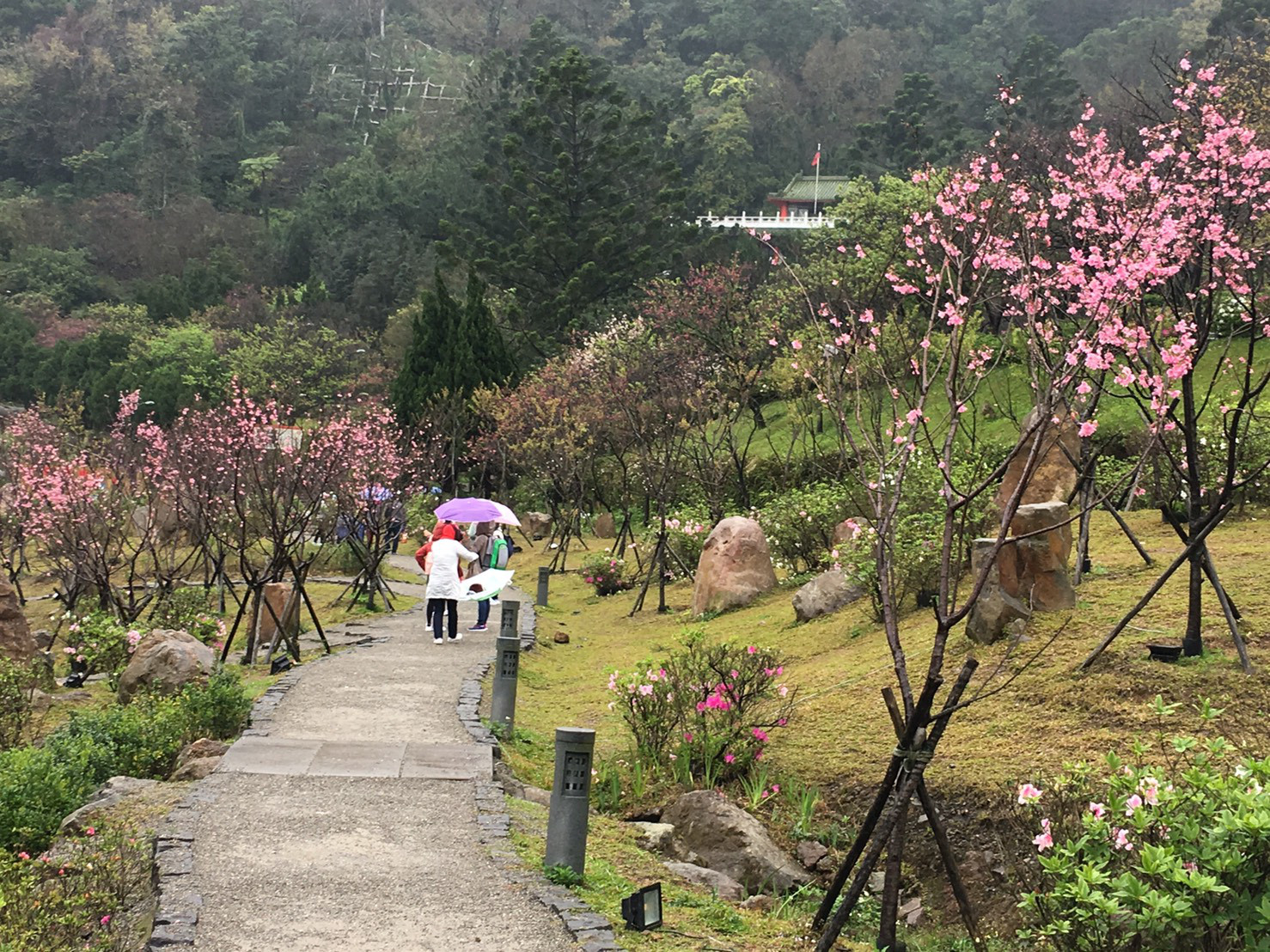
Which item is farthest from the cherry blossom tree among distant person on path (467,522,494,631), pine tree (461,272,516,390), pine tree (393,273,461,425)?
pine tree (461,272,516,390)

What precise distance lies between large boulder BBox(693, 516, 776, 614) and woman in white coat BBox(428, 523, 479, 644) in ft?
10.1

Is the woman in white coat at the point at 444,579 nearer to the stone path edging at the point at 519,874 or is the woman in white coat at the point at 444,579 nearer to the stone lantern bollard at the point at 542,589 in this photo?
the stone path edging at the point at 519,874

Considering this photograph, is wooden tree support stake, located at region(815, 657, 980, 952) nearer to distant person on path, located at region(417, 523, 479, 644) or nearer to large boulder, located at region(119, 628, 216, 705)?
large boulder, located at region(119, 628, 216, 705)

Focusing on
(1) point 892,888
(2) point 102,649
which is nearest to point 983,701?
(1) point 892,888

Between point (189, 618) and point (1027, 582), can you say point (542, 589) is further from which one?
point (1027, 582)

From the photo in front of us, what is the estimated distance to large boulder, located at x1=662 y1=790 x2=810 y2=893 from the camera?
709 centimetres

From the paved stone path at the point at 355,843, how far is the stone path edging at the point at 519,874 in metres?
0.06

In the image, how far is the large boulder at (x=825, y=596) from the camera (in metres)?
13.4

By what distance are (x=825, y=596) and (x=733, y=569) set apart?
242 cm

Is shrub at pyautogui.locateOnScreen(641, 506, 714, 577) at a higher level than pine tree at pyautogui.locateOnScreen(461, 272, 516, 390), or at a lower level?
lower

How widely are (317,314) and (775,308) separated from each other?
100ft

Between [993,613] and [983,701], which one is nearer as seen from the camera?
[983,701]

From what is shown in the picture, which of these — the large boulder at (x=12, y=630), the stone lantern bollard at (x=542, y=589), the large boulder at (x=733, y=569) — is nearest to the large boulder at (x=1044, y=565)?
the large boulder at (x=733, y=569)

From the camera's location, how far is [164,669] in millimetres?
10922
